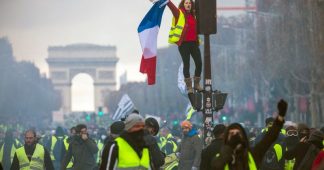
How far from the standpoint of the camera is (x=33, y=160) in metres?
20.1

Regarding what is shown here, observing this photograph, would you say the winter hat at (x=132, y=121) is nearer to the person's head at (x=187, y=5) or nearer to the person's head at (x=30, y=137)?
the person's head at (x=187, y=5)

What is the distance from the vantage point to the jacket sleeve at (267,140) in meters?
12.5

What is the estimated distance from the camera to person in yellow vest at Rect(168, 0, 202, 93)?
18.0 m

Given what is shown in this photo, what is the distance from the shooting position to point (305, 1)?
59.2m

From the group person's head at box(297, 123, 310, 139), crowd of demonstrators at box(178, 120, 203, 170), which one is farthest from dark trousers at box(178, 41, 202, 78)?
crowd of demonstrators at box(178, 120, 203, 170)

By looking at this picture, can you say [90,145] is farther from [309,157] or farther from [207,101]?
[309,157]

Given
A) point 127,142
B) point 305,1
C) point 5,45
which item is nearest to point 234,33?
point 5,45

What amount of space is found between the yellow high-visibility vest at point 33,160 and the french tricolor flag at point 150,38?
94.3 inches

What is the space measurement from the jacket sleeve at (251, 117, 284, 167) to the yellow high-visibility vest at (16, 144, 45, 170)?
8.02m

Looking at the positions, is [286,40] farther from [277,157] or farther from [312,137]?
[312,137]

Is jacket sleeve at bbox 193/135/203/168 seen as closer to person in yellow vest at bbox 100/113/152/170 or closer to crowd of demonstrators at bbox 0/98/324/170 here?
crowd of demonstrators at bbox 0/98/324/170

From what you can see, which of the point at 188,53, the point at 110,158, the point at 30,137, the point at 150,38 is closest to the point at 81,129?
the point at 30,137

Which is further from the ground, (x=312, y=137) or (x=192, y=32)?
(x=192, y=32)

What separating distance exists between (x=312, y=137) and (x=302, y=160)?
744mm
